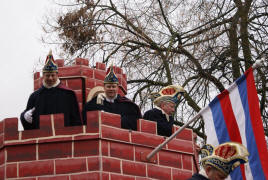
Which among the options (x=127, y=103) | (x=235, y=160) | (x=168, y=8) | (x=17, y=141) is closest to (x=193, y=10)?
(x=168, y=8)

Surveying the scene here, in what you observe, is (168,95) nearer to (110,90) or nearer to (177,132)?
(110,90)

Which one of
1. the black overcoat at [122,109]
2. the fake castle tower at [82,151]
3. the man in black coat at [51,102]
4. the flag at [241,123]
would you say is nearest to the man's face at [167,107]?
the black overcoat at [122,109]

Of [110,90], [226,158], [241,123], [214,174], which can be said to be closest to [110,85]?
[110,90]

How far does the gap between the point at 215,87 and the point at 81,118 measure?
6469mm

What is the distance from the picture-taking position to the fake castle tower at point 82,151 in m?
11.9

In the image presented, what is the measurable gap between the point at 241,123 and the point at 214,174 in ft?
8.22

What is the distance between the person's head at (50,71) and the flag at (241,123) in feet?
6.67

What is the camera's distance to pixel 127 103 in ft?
42.5

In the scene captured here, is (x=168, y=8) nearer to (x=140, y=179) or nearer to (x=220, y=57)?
(x=220, y=57)

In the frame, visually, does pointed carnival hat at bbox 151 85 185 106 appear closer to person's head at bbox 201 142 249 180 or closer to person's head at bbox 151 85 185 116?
person's head at bbox 151 85 185 116

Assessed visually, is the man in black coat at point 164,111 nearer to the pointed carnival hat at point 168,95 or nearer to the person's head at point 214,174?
the pointed carnival hat at point 168,95

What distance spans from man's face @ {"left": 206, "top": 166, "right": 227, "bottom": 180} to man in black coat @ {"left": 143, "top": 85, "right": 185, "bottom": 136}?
3.23 meters

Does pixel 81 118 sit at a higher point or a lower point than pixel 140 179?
higher

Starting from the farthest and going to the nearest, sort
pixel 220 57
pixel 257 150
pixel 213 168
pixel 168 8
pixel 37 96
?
pixel 168 8
pixel 220 57
pixel 37 96
pixel 257 150
pixel 213 168
